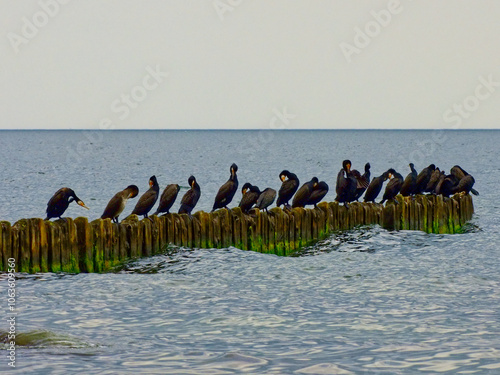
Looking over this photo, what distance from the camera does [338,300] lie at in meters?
12.6

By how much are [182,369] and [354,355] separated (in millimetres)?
2021

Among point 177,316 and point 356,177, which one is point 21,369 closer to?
point 177,316

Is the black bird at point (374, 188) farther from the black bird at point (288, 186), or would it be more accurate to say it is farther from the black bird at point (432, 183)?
the black bird at point (288, 186)

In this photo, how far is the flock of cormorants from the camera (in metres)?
15.8

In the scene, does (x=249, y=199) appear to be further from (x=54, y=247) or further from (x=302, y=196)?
(x=54, y=247)

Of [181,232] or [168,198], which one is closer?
[181,232]

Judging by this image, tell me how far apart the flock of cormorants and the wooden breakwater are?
35 centimetres

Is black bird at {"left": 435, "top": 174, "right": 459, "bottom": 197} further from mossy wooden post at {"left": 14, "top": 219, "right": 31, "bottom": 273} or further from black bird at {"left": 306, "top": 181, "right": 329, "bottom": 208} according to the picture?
mossy wooden post at {"left": 14, "top": 219, "right": 31, "bottom": 273}

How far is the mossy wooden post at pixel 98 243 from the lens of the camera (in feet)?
48.2

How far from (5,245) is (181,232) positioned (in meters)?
3.42

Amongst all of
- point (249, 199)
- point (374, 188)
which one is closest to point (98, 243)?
point (249, 199)

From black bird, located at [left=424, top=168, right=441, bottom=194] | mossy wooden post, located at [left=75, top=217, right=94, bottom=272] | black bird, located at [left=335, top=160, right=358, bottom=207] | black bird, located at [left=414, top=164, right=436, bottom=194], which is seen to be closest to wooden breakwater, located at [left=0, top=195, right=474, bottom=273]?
mossy wooden post, located at [left=75, top=217, right=94, bottom=272]

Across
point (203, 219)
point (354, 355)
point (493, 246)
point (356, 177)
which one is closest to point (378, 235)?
point (356, 177)

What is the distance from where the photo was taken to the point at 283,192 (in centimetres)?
1833
